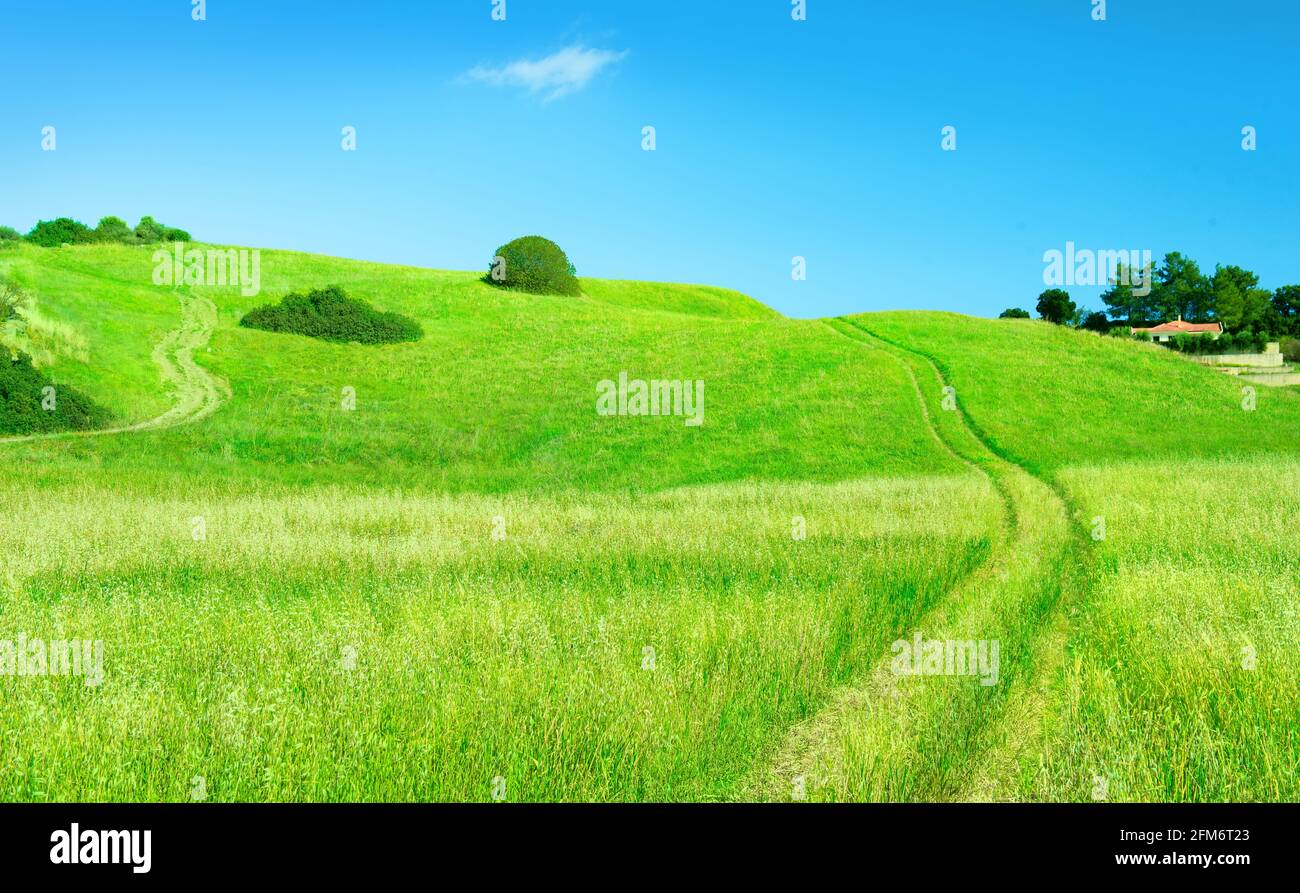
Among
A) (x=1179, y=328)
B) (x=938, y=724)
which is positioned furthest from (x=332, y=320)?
(x=1179, y=328)

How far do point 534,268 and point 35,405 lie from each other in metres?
51.8

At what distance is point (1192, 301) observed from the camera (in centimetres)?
12525

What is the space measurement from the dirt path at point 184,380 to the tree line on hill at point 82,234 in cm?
4924

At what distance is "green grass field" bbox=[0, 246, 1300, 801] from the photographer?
6.01m

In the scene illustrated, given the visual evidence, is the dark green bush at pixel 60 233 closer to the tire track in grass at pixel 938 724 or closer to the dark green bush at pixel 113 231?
the dark green bush at pixel 113 231

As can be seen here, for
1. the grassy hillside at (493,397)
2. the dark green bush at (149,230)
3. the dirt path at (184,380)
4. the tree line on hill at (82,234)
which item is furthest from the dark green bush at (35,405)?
the dark green bush at (149,230)

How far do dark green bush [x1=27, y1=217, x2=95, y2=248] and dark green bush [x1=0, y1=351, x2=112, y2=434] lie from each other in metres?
75.6

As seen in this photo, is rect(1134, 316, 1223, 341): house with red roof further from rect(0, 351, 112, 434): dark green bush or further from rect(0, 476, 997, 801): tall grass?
rect(0, 351, 112, 434): dark green bush

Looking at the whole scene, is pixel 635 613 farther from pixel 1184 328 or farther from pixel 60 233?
pixel 1184 328
